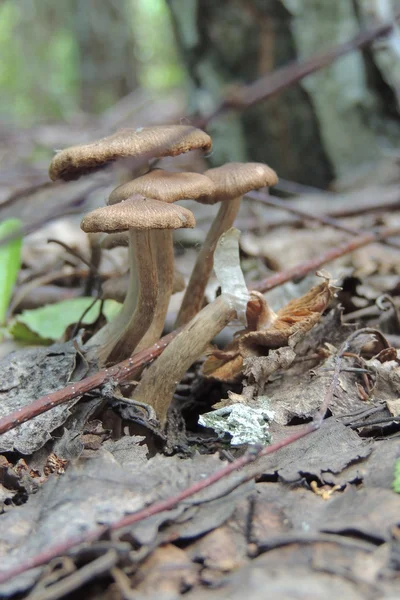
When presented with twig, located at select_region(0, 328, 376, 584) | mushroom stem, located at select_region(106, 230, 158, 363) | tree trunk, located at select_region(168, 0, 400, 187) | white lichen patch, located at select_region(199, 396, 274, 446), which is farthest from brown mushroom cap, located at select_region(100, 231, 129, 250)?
tree trunk, located at select_region(168, 0, 400, 187)

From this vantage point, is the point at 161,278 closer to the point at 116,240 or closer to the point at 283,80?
the point at 116,240

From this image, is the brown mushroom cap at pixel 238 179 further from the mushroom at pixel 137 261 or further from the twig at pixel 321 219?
the twig at pixel 321 219

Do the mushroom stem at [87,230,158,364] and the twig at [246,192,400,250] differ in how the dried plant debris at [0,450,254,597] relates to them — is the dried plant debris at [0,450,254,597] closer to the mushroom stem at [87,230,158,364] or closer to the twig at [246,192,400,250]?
the mushroom stem at [87,230,158,364]

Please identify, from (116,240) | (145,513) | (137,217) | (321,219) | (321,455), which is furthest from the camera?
(321,219)

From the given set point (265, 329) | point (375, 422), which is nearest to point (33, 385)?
point (265, 329)

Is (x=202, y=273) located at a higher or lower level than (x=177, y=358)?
higher

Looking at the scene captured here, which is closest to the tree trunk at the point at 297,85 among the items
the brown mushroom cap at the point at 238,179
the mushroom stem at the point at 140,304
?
the brown mushroom cap at the point at 238,179
